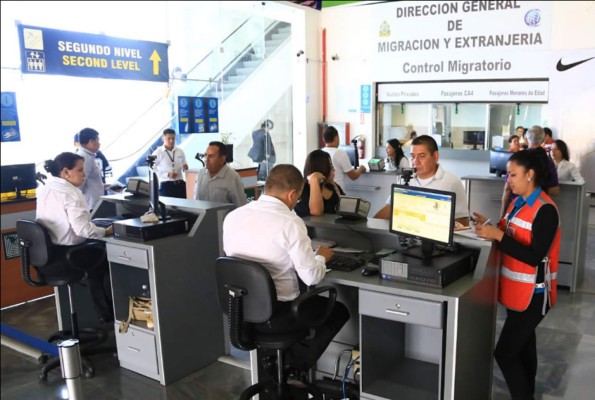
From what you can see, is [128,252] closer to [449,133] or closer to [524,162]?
[524,162]

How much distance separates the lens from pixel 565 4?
7.34m

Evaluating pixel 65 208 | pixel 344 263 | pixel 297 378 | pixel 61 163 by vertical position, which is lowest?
pixel 297 378

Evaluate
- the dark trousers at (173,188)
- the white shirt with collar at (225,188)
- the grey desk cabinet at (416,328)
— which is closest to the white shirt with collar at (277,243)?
the grey desk cabinet at (416,328)

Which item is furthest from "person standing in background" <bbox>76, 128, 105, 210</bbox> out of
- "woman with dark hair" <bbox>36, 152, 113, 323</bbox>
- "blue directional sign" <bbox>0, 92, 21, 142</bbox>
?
"blue directional sign" <bbox>0, 92, 21, 142</bbox>

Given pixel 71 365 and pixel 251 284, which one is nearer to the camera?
pixel 71 365

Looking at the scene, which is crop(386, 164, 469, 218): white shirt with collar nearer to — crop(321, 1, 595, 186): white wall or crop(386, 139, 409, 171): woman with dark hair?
crop(386, 139, 409, 171): woman with dark hair

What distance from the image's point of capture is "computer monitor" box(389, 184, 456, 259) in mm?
2352

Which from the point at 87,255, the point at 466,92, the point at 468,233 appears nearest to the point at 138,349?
the point at 87,255

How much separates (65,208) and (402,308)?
2139mm

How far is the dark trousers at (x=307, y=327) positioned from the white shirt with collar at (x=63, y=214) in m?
1.45

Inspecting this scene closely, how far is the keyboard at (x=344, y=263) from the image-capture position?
2.61 metres

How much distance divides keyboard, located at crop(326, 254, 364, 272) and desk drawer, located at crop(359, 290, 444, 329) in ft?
0.80

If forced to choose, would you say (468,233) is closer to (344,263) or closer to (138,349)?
(344,263)

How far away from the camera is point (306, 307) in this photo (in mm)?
2420
